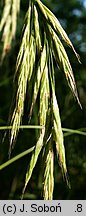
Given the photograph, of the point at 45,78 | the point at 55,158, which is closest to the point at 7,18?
the point at 45,78

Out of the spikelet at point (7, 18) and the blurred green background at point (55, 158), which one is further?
the blurred green background at point (55, 158)

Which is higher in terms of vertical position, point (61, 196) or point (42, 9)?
point (42, 9)

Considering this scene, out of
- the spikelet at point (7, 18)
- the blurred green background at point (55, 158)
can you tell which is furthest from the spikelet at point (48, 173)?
the blurred green background at point (55, 158)

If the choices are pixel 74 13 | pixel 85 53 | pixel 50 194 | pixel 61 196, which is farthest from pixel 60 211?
pixel 74 13

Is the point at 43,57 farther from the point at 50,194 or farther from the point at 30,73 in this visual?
the point at 50,194

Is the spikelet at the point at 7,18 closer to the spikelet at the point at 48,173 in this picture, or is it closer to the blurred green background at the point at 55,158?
the blurred green background at the point at 55,158

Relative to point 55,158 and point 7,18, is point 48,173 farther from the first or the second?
point 55,158

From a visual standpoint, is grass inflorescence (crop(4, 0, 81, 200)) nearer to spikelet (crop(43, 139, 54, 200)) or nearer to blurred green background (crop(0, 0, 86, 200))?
spikelet (crop(43, 139, 54, 200))

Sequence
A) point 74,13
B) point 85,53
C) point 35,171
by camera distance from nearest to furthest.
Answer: point 35,171
point 85,53
point 74,13

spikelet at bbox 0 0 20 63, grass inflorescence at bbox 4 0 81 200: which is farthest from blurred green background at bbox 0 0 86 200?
grass inflorescence at bbox 4 0 81 200

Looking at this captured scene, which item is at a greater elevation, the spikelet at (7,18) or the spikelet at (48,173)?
the spikelet at (7,18)

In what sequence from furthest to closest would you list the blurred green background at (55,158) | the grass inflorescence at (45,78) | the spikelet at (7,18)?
the blurred green background at (55,158)
the spikelet at (7,18)
the grass inflorescence at (45,78)
